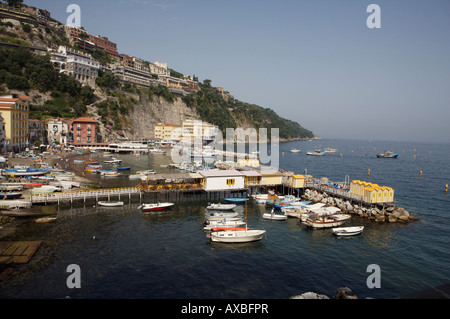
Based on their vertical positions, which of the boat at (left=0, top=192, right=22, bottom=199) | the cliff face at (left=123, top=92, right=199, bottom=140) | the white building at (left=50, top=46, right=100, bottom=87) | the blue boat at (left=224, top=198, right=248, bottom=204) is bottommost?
the blue boat at (left=224, top=198, right=248, bottom=204)

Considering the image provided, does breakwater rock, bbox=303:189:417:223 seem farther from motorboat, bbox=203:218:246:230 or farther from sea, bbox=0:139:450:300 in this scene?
motorboat, bbox=203:218:246:230

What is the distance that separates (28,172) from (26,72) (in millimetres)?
77353

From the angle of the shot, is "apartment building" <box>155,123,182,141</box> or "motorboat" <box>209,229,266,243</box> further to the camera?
"apartment building" <box>155,123,182,141</box>

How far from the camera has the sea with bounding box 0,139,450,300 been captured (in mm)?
23891

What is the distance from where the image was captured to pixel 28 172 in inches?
2323

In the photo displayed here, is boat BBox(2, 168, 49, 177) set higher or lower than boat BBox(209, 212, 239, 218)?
higher

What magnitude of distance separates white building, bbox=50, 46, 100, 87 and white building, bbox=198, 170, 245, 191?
109496 mm

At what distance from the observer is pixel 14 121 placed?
266 feet

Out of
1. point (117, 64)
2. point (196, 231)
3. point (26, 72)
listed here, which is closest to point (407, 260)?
point (196, 231)

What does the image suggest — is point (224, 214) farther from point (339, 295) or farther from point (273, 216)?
point (339, 295)

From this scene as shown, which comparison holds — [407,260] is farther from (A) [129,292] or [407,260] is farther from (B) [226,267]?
(A) [129,292]

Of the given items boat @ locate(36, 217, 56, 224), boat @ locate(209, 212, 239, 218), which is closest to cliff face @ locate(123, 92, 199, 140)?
boat @ locate(36, 217, 56, 224)

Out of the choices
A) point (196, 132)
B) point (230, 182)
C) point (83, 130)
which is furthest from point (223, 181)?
point (196, 132)

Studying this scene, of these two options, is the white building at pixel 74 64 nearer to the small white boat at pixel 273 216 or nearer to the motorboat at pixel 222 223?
the motorboat at pixel 222 223
